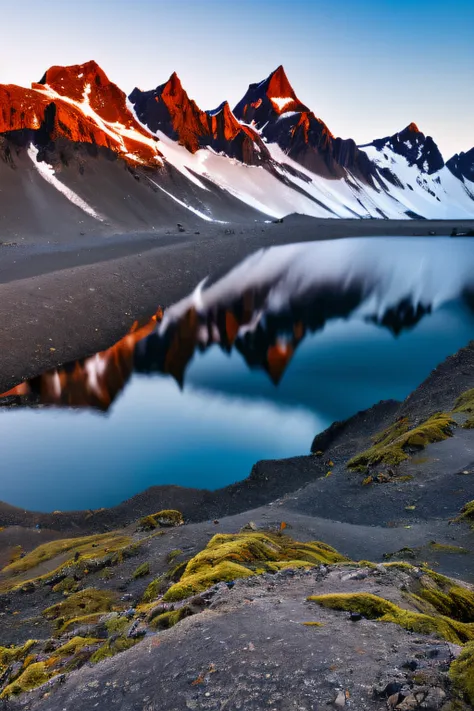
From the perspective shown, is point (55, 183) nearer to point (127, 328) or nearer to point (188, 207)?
point (188, 207)

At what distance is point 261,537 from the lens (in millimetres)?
10219

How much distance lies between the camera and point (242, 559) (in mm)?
8836

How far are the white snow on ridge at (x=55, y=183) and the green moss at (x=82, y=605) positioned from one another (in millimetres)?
101375

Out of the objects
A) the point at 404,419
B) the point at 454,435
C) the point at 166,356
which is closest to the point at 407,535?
the point at 454,435

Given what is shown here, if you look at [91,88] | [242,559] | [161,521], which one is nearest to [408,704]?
[242,559]

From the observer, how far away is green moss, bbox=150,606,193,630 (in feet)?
21.1

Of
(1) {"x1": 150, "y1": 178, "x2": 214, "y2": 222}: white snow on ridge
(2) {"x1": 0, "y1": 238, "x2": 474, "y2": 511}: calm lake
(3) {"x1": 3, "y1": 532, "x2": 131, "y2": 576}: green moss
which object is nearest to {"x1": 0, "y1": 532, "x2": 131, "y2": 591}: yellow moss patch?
(3) {"x1": 3, "y1": 532, "x2": 131, "y2": 576}: green moss

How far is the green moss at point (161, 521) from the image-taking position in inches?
535

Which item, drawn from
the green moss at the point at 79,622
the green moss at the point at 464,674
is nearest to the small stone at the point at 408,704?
the green moss at the point at 464,674

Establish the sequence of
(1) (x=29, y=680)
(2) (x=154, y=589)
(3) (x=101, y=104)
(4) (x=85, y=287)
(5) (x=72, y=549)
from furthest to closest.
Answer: (3) (x=101, y=104)
(4) (x=85, y=287)
(5) (x=72, y=549)
(2) (x=154, y=589)
(1) (x=29, y=680)

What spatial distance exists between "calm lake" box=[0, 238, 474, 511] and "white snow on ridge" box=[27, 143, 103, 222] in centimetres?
5778

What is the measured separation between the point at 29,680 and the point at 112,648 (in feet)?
3.74

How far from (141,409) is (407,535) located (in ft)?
58.4

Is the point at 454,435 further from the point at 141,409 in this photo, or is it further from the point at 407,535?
the point at 141,409
